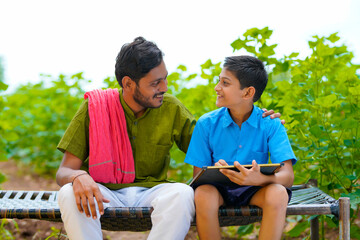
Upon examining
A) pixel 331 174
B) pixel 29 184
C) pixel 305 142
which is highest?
pixel 305 142

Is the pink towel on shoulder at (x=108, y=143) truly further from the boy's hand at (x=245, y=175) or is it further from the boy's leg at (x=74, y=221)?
the boy's hand at (x=245, y=175)

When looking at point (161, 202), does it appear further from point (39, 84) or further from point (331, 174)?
point (39, 84)

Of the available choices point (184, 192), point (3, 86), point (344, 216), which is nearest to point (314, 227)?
point (344, 216)

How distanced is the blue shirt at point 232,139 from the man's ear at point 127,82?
1.37 feet

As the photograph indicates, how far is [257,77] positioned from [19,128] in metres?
4.05

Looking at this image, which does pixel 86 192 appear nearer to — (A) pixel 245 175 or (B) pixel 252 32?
(A) pixel 245 175

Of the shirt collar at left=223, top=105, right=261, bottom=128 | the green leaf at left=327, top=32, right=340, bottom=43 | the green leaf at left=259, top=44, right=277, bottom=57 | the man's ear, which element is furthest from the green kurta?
the green leaf at left=327, top=32, right=340, bottom=43

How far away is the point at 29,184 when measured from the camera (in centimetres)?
519

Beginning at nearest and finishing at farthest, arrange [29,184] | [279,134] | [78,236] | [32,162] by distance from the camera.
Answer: [78,236]
[279,134]
[29,184]
[32,162]

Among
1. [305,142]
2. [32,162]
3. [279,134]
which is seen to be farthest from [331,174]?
[32,162]

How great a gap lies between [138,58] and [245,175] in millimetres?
857

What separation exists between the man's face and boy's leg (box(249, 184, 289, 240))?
757 millimetres

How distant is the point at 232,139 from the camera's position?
238 centimetres

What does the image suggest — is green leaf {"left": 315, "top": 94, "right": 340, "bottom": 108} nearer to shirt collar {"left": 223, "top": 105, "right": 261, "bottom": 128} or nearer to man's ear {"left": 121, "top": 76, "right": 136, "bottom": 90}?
shirt collar {"left": 223, "top": 105, "right": 261, "bottom": 128}
